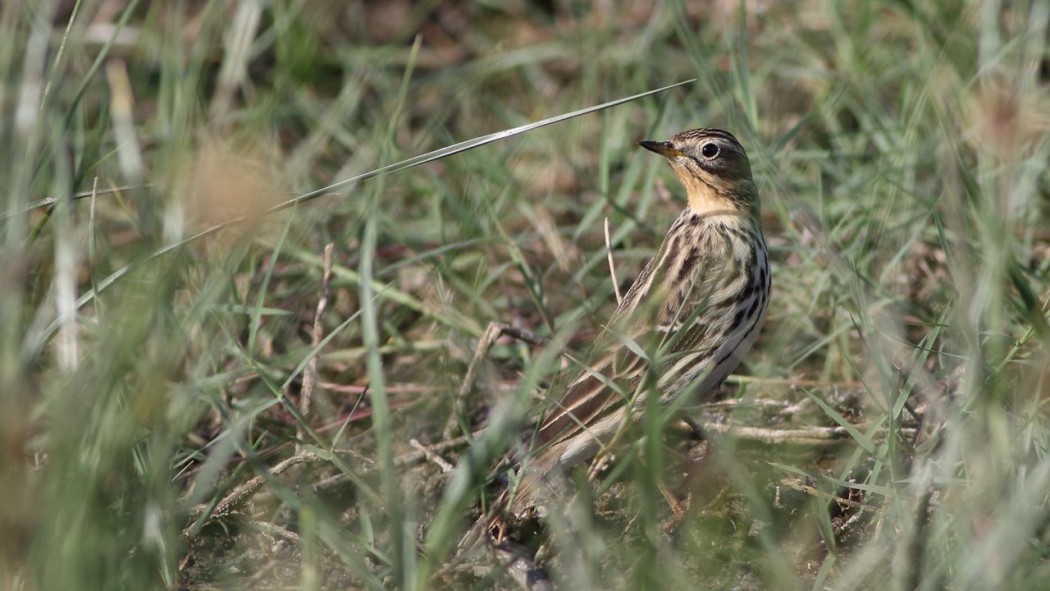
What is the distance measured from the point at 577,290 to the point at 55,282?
1.82 metres

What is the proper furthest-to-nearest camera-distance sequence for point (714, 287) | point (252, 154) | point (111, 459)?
point (252, 154), point (714, 287), point (111, 459)

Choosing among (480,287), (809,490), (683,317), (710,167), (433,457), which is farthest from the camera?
(480,287)

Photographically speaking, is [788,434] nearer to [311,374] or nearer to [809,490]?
[809,490]

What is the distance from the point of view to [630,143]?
17.7 feet

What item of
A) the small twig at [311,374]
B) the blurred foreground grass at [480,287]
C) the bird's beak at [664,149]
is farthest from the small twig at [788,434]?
the small twig at [311,374]

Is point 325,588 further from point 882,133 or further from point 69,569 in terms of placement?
point 882,133

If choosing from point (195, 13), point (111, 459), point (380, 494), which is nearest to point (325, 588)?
point (380, 494)

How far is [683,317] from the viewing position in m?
3.92

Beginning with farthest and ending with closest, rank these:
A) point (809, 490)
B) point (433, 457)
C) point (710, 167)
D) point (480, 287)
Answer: point (480, 287)
point (710, 167)
point (433, 457)
point (809, 490)

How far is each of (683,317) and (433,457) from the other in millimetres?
887

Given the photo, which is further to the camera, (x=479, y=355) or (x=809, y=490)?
(x=479, y=355)

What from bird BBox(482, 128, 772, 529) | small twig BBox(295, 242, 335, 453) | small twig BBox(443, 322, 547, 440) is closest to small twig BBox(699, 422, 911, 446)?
bird BBox(482, 128, 772, 529)

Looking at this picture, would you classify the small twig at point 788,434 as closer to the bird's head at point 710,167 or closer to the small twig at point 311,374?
the bird's head at point 710,167

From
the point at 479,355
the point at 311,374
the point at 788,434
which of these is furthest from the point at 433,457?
the point at 788,434
